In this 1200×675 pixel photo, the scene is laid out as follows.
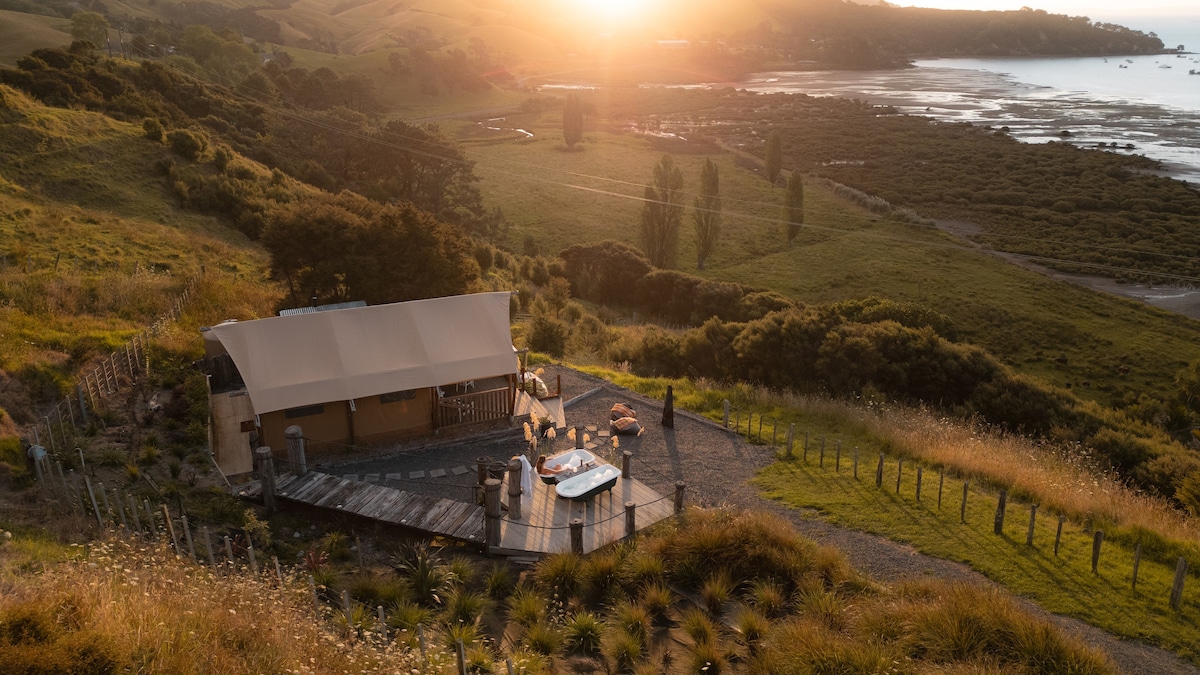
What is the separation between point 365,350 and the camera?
1681 cm

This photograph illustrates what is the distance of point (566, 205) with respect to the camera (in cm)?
6359

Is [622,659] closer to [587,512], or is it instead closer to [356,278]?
[587,512]

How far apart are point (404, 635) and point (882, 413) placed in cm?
1612

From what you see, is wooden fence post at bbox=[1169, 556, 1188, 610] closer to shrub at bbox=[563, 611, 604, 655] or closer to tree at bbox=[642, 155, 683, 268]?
shrub at bbox=[563, 611, 604, 655]

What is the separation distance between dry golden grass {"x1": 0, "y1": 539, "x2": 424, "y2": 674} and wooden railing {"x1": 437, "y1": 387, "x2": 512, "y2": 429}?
8142 mm

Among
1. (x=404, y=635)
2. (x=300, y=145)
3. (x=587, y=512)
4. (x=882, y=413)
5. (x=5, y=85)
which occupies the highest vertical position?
(x=5, y=85)

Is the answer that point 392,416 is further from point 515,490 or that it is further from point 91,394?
point 91,394

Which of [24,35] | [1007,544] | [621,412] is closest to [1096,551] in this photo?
[1007,544]

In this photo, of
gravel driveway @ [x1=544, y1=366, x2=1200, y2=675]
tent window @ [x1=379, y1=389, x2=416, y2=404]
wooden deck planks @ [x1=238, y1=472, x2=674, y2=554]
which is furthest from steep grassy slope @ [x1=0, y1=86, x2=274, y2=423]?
gravel driveway @ [x1=544, y1=366, x2=1200, y2=675]

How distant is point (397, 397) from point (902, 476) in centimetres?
1185

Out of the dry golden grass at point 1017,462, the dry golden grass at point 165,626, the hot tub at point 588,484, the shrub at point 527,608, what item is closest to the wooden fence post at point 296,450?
the hot tub at point 588,484

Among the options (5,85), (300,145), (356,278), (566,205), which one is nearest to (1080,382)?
(356,278)

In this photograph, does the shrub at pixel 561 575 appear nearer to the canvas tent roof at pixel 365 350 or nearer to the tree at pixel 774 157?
the canvas tent roof at pixel 365 350

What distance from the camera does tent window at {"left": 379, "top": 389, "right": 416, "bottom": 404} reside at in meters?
16.9
